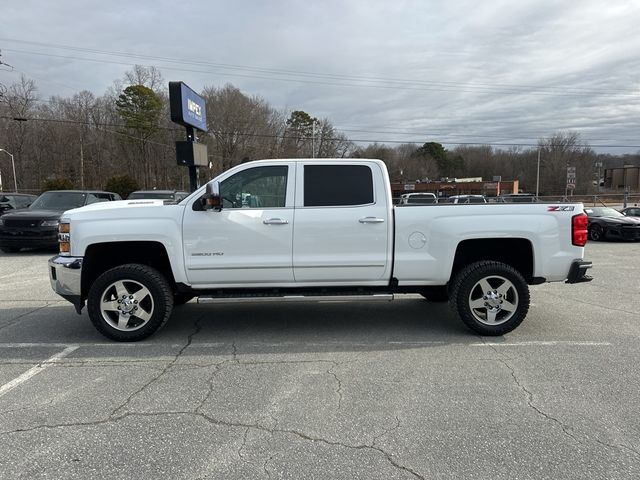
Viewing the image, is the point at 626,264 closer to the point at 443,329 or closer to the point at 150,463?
the point at 443,329

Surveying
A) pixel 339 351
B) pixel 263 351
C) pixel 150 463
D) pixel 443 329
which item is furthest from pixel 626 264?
pixel 150 463

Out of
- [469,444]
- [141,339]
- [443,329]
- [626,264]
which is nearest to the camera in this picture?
[469,444]

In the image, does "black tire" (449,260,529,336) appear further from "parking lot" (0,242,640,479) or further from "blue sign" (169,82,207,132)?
"blue sign" (169,82,207,132)

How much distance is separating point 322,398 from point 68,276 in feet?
10.3

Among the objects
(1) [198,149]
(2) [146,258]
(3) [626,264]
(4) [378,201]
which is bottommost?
(3) [626,264]

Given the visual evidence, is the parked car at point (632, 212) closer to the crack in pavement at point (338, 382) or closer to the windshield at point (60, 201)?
the crack in pavement at point (338, 382)

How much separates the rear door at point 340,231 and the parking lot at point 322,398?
0.78 metres

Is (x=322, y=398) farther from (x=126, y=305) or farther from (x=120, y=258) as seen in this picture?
(x=120, y=258)

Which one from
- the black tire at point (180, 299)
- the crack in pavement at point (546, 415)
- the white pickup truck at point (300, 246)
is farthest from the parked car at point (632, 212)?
the black tire at point (180, 299)

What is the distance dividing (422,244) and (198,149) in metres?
9.66

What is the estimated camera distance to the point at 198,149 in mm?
12867

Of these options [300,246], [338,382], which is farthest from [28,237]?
[338,382]

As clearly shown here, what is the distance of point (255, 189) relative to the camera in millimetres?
4949

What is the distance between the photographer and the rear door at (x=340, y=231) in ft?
15.8
